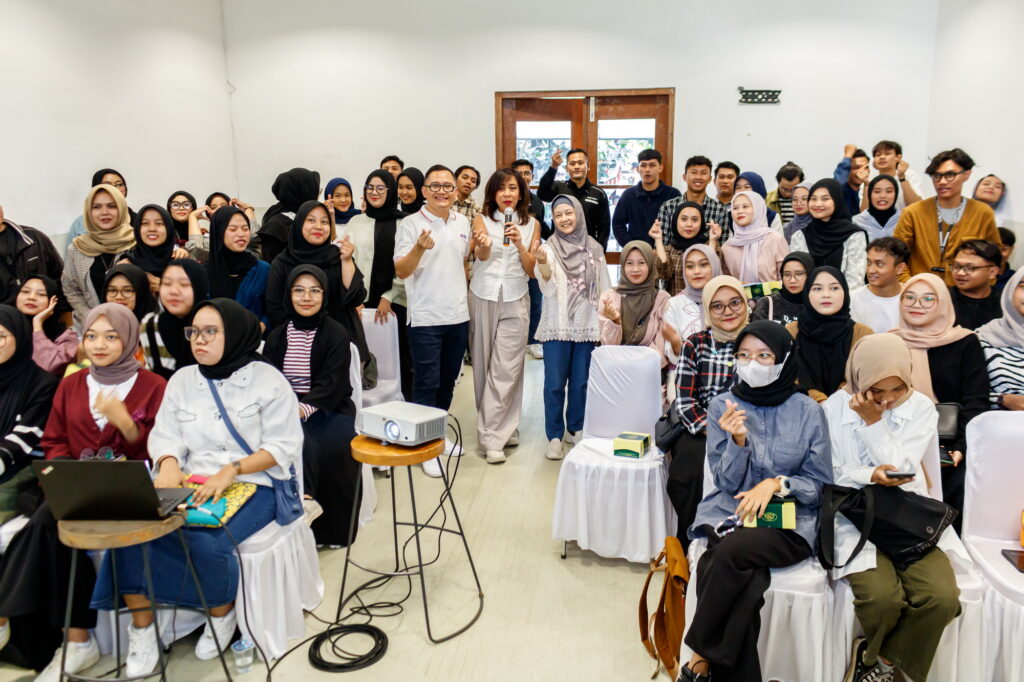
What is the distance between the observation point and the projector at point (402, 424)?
242cm

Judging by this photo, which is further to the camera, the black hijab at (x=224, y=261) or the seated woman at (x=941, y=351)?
the black hijab at (x=224, y=261)

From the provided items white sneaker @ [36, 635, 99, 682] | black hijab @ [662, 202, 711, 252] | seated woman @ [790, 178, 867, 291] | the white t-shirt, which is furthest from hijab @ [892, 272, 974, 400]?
white sneaker @ [36, 635, 99, 682]

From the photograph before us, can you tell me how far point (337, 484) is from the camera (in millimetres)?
3219

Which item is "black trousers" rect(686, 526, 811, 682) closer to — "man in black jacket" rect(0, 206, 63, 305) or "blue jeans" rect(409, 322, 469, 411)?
"blue jeans" rect(409, 322, 469, 411)

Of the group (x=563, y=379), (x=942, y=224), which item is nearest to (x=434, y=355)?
(x=563, y=379)

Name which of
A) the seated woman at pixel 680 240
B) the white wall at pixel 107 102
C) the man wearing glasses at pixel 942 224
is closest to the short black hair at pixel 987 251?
the man wearing glasses at pixel 942 224

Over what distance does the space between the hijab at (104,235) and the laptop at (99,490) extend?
2.13 meters

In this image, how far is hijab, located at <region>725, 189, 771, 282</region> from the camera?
3.99m

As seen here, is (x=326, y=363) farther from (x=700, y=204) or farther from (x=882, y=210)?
(x=882, y=210)

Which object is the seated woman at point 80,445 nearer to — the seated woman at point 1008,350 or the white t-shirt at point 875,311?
the white t-shirt at point 875,311

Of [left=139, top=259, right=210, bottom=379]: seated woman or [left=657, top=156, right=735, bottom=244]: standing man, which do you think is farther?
[left=657, top=156, right=735, bottom=244]: standing man

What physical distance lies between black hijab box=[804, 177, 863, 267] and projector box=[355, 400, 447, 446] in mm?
2427

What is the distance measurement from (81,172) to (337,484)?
361 centimetres

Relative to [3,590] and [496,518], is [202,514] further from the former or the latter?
[496,518]
